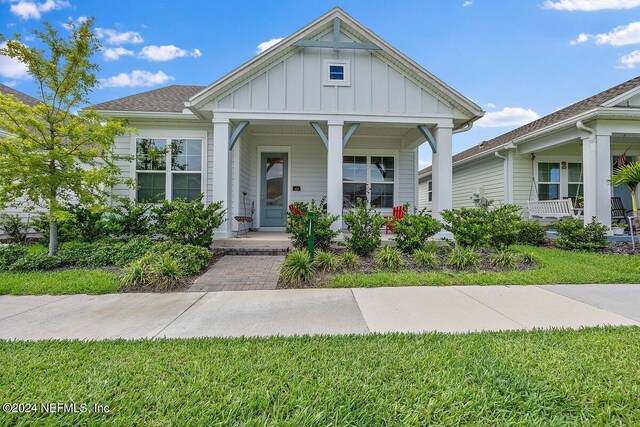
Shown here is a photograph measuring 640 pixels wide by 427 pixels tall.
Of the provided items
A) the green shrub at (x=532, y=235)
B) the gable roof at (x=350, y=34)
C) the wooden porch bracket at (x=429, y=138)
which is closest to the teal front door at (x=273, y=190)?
the gable roof at (x=350, y=34)

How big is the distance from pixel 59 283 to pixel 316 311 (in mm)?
3766

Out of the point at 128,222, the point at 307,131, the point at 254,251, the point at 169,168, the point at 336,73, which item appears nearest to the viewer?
the point at 254,251

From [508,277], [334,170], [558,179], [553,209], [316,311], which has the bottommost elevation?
[316,311]

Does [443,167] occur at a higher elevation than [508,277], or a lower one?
higher

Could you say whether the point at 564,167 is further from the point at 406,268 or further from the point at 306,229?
the point at 306,229

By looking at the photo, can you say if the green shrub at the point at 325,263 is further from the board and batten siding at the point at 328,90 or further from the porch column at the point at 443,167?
the board and batten siding at the point at 328,90

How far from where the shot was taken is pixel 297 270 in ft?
14.6

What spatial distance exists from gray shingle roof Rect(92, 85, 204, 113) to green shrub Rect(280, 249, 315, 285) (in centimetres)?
556

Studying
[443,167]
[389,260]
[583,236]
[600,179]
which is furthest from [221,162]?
[600,179]

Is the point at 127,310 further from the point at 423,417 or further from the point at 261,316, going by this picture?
the point at 423,417

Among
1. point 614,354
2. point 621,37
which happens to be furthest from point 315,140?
point 621,37

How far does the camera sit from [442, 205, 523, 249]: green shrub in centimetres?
571

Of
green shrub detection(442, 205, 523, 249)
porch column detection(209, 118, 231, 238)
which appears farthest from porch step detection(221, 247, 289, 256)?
green shrub detection(442, 205, 523, 249)

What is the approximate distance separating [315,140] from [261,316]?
7219 millimetres
